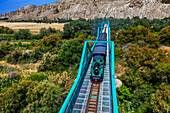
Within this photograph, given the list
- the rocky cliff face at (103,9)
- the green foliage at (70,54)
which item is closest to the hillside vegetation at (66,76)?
the green foliage at (70,54)

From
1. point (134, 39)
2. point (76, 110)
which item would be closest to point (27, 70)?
point (76, 110)

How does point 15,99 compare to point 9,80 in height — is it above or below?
below

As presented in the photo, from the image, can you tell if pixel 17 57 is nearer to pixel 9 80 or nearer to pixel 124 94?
pixel 9 80

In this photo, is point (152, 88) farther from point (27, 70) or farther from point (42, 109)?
point (27, 70)

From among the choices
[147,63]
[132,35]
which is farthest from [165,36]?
[147,63]

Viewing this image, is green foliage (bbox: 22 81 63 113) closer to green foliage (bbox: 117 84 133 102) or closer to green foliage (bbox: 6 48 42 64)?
green foliage (bbox: 117 84 133 102)
